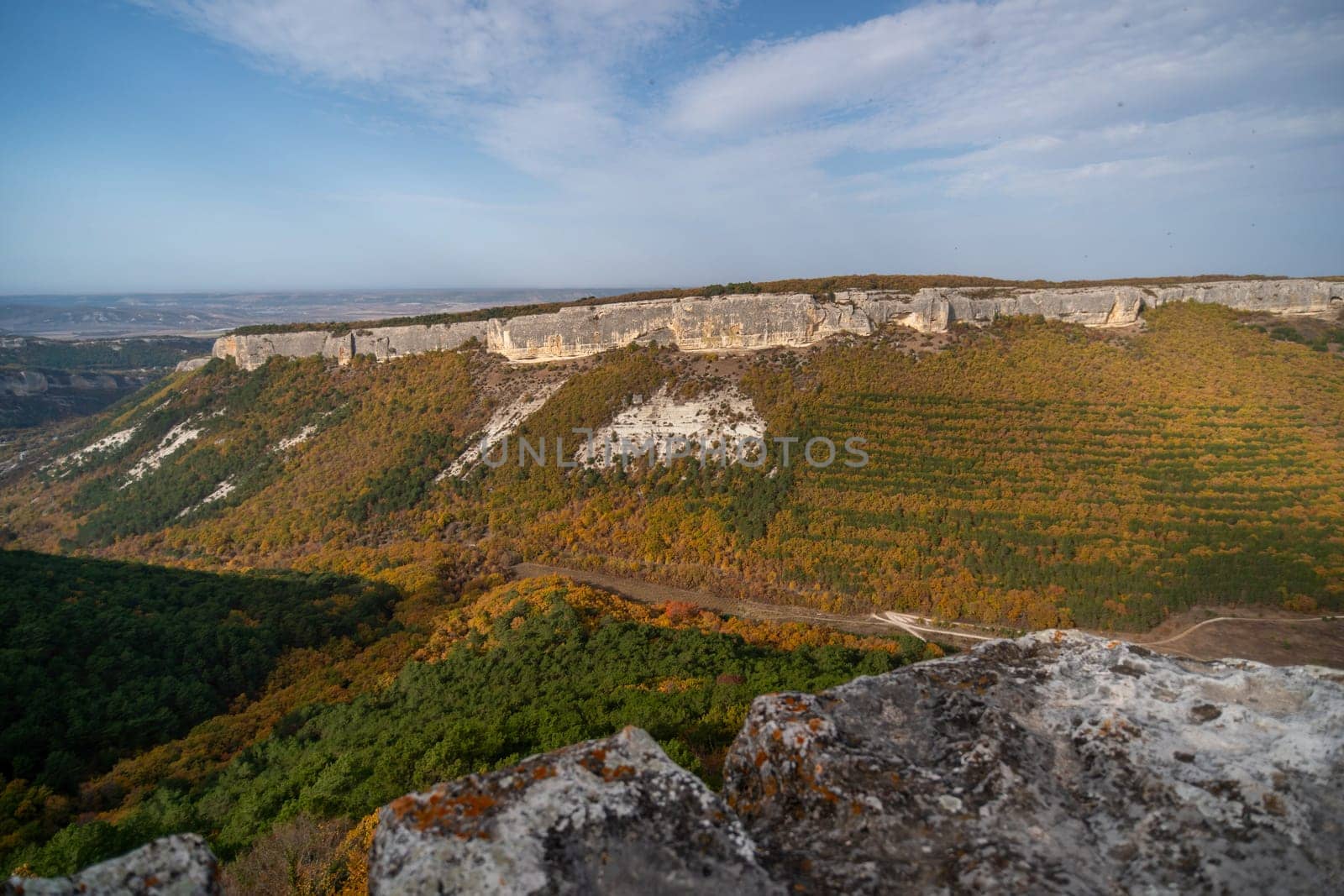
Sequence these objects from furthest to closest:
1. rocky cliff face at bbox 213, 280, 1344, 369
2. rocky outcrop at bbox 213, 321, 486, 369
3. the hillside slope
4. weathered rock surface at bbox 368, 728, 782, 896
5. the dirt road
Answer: rocky outcrop at bbox 213, 321, 486, 369 < rocky cliff face at bbox 213, 280, 1344, 369 < the hillside slope < the dirt road < weathered rock surface at bbox 368, 728, 782, 896

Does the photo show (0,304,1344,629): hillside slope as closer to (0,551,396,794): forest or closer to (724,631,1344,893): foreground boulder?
(0,551,396,794): forest

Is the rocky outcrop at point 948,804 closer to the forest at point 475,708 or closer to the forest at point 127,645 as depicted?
the forest at point 475,708

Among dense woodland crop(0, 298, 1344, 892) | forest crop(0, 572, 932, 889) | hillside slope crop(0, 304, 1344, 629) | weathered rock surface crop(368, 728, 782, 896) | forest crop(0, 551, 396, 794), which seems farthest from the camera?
hillside slope crop(0, 304, 1344, 629)

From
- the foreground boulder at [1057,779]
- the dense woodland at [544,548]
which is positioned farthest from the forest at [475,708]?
the foreground boulder at [1057,779]

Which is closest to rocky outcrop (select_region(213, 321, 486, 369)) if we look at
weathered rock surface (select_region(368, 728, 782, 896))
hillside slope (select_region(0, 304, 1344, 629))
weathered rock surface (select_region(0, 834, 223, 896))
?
hillside slope (select_region(0, 304, 1344, 629))

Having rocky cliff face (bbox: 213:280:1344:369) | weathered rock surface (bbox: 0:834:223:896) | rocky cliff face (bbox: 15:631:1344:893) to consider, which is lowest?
weathered rock surface (bbox: 0:834:223:896)

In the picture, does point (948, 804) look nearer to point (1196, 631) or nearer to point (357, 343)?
point (1196, 631)

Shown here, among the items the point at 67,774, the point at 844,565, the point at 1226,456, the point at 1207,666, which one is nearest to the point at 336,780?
the point at 67,774
